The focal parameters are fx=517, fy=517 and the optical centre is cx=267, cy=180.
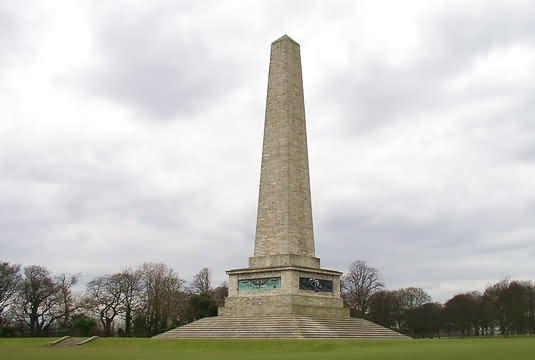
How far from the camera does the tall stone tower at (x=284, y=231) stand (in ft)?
92.0

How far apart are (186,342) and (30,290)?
93.4 feet

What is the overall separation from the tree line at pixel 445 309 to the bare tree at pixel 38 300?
28302mm

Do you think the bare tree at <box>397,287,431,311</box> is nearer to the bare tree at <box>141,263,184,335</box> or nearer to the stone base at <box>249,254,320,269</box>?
the bare tree at <box>141,263,184,335</box>

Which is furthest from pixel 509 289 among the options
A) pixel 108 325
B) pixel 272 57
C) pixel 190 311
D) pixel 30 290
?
pixel 30 290

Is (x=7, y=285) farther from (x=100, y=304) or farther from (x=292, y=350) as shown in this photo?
(x=292, y=350)

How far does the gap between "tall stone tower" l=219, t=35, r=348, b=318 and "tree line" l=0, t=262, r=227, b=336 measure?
14970 millimetres

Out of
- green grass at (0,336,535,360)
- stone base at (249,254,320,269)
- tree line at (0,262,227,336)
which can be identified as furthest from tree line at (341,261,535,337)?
green grass at (0,336,535,360)

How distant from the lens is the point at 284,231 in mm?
29188

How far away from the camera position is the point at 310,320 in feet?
84.6

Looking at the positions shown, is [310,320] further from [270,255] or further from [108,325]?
[108,325]

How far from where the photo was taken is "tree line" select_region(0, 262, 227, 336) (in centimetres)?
4438

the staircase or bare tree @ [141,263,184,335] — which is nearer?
the staircase

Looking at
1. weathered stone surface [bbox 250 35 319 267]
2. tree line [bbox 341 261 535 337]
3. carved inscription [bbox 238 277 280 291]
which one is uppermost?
weathered stone surface [bbox 250 35 319 267]

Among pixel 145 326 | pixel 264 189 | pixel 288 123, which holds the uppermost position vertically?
→ pixel 288 123
